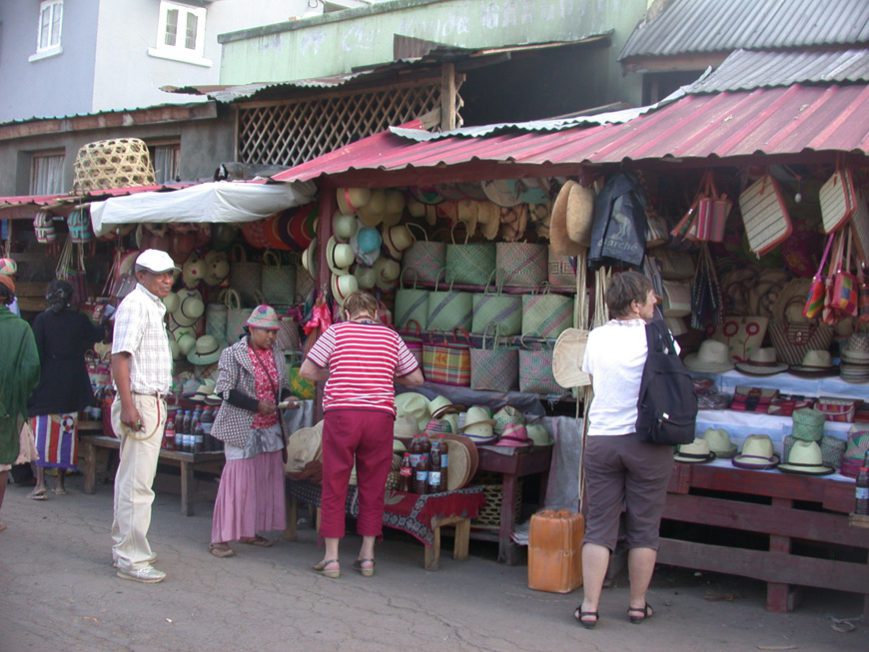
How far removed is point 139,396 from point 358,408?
1.24 m

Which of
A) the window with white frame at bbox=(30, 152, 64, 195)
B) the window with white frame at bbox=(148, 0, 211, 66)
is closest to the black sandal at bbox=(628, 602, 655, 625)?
the window with white frame at bbox=(30, 152, 64, 195)

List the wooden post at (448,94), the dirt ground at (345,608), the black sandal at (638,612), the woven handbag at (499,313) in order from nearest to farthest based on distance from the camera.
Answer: the dirt ground at (345,608) < the black sandal at (638,612) < the woven handbag at (499,313) < the wooden post at (448,94)

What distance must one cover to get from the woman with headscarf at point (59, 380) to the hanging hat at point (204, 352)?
3.23 feet

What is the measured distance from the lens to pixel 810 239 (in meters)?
7.06

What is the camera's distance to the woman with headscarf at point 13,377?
637cm

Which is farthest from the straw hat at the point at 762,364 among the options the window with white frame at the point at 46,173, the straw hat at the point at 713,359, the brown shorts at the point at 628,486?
the window with white frame at the point at 46,173

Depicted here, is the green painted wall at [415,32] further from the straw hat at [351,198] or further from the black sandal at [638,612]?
the black sandal at [638,612]

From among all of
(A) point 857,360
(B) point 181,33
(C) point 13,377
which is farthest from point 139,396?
(B) point 181,33

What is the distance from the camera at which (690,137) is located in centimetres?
617

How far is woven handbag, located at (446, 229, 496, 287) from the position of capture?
26.9ft

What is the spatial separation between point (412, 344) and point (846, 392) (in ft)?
10.7

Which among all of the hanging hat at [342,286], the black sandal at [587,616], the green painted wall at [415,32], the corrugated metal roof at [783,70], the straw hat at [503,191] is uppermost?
the green painted wall at [415,32]

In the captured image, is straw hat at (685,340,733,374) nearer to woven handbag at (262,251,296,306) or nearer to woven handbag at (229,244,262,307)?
woven handbag at (262,251,296,306)

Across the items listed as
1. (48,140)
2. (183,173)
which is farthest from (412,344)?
(48,140)
